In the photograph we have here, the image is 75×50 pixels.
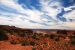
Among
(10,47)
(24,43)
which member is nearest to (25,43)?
(24,43)

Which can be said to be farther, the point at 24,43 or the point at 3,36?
the point at 3,36

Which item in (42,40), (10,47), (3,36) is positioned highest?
(3,36)

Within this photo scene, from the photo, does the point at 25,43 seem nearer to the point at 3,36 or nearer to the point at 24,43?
the point at 24,43

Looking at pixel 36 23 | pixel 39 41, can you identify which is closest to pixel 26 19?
pixel 36 23

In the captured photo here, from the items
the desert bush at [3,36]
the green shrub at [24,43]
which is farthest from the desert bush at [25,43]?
the desert bush at [3,36]

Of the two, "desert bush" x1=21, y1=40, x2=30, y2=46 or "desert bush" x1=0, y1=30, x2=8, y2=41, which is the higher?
"desert bush" x1=0, y1=30, x2=8, y2=41

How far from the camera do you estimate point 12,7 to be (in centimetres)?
525

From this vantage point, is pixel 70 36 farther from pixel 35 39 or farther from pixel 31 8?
pixel 31 8

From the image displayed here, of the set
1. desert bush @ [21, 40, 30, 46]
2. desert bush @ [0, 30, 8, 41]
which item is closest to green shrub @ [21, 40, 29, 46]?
desert bush @ [21, 40, 30, 46]

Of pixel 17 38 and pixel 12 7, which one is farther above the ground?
pixel 12 7

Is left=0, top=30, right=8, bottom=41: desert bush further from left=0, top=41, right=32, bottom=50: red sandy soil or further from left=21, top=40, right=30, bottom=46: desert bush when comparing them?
left=21, top=40, right=30, bottom=46: desert bush

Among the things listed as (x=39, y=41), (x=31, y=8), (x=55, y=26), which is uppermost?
(x=31, y=8)

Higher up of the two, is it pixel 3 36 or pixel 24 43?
pixel 3 36

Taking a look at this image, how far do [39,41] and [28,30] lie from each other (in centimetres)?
41
